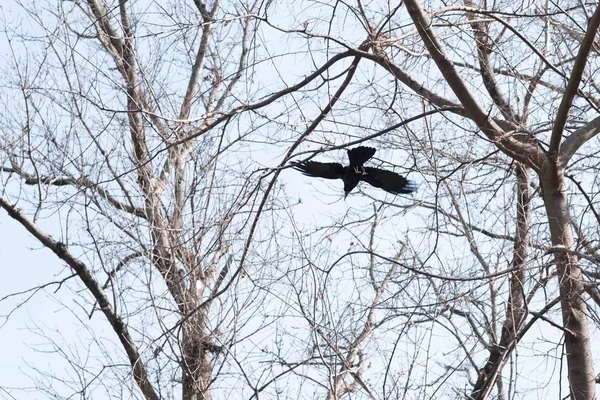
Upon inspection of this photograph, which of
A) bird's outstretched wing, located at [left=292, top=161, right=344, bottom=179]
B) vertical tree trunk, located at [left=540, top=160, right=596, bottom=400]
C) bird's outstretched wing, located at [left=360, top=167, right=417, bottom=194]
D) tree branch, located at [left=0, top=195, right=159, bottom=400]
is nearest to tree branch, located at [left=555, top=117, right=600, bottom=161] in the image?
vertical tree trunk, located at [left=540, top=160, right=596, bottom=400]

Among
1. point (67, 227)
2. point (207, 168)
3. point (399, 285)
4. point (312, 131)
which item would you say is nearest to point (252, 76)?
point (312, 131)

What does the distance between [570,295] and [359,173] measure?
4.13ft

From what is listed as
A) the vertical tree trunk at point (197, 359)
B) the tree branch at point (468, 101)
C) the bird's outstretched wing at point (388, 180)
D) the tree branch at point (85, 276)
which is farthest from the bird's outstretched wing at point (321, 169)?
the tree branch at point (85, 276)

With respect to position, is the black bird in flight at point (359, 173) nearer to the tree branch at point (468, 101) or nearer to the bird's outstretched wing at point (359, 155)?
the bird's outstretched wing at point (359, 155)

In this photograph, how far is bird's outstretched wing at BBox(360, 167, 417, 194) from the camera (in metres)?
4.76

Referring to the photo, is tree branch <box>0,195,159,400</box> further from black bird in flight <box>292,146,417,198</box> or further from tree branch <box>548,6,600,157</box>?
tree branch <box>548,6,600,157</box>

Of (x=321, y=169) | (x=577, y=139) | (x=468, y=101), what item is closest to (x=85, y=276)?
(x=321, y=169)

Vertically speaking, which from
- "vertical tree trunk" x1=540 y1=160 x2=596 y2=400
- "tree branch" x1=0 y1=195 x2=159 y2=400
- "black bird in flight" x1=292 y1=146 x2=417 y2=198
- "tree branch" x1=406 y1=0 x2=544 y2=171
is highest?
"tree branch" x1=0 y1=195 x2=159 y2=400

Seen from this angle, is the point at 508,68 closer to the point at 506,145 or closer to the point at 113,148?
the point at 506,145

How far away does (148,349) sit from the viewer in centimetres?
589

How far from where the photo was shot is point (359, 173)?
4.67 m

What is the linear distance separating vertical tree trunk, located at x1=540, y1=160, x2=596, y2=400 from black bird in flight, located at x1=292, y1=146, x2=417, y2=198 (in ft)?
2.78

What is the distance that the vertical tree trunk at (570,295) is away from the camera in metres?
4.09

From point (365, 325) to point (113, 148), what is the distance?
2.68 meters
